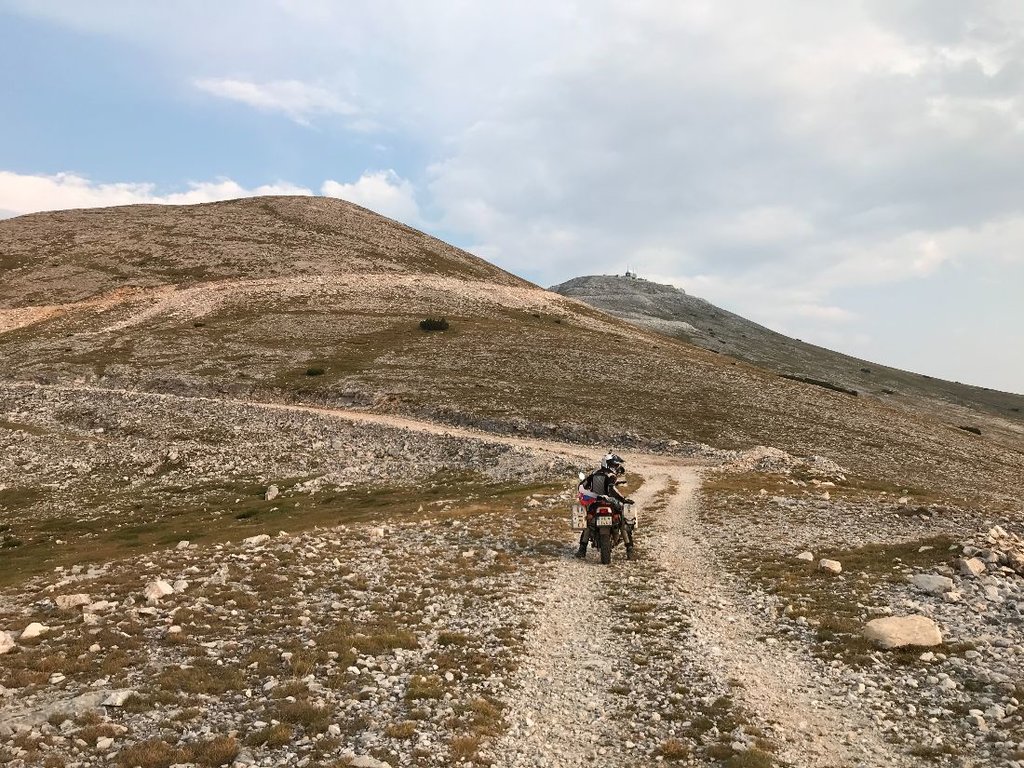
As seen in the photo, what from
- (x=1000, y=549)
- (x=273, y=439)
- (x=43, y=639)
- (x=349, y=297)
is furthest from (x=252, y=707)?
(x=349, y=297)

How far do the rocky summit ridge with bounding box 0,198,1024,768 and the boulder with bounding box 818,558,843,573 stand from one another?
0.10m

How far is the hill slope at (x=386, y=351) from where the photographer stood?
57812mm

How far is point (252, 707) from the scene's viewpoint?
10234 millimetres

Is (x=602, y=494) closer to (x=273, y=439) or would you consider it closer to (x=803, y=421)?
(x=273, y=439)

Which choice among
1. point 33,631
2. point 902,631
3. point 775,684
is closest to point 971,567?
point 902,631

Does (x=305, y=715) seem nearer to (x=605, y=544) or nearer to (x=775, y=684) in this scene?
(x=775, y=684)

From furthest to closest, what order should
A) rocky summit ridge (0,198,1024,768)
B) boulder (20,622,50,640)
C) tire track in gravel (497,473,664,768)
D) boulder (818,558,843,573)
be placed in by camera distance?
boulder (818,558,843,573) < boulder (20,622,50,640) < rocky summit ridge (0,198,1024,768) < tire track in gravel (497,473,664,768)

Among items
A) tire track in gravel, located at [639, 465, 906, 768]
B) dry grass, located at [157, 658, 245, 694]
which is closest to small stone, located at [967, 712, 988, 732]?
tire track in gravel, located at [639, 465, 906, 768]

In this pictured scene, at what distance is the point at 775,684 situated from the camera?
11508mm

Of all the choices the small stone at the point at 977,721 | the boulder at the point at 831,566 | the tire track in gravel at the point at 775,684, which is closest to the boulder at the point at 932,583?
the boulder at the point at 831,566

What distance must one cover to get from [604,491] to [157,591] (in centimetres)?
1368

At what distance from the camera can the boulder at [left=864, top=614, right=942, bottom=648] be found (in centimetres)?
1262

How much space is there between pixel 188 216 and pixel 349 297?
70.0m

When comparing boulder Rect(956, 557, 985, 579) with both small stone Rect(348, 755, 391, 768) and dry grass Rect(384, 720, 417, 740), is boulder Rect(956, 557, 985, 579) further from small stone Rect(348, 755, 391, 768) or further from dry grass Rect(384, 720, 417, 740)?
small stone Rect(348, 755, 391, 768)
